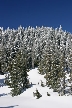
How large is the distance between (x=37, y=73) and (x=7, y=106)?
49.2 meters

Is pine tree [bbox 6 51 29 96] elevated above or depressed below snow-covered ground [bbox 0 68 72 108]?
above

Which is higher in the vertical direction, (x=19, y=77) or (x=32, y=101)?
(x=19, y=77)

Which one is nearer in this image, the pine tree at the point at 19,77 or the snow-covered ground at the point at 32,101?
the snow-covered ground at the point at 32,101

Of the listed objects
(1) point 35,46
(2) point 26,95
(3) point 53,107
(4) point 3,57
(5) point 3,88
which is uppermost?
(1) point 35,46

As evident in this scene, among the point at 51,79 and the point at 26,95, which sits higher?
the point at 51,79

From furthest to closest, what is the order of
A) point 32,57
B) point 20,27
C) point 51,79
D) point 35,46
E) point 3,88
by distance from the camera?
1. point 20,27
2. point 35,46
3. point 32,57
4. point 3,88
5. point 51,79

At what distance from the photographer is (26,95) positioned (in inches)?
1902

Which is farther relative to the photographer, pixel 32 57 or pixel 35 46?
pixel 35 46

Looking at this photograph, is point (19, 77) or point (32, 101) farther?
point (19, 77)

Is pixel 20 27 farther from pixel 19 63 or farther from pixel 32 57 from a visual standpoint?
pixel 19 63

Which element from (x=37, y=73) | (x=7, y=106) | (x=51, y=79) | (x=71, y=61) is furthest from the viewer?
(x=37, y=73)

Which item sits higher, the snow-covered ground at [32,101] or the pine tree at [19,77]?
the pine tree at [19,77]

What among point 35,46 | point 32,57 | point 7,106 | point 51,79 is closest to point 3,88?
point 51,79

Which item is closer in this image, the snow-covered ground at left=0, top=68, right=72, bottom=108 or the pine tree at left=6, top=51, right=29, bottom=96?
the snow-covered ground at left=0, top=68, right=72, bottom=108
